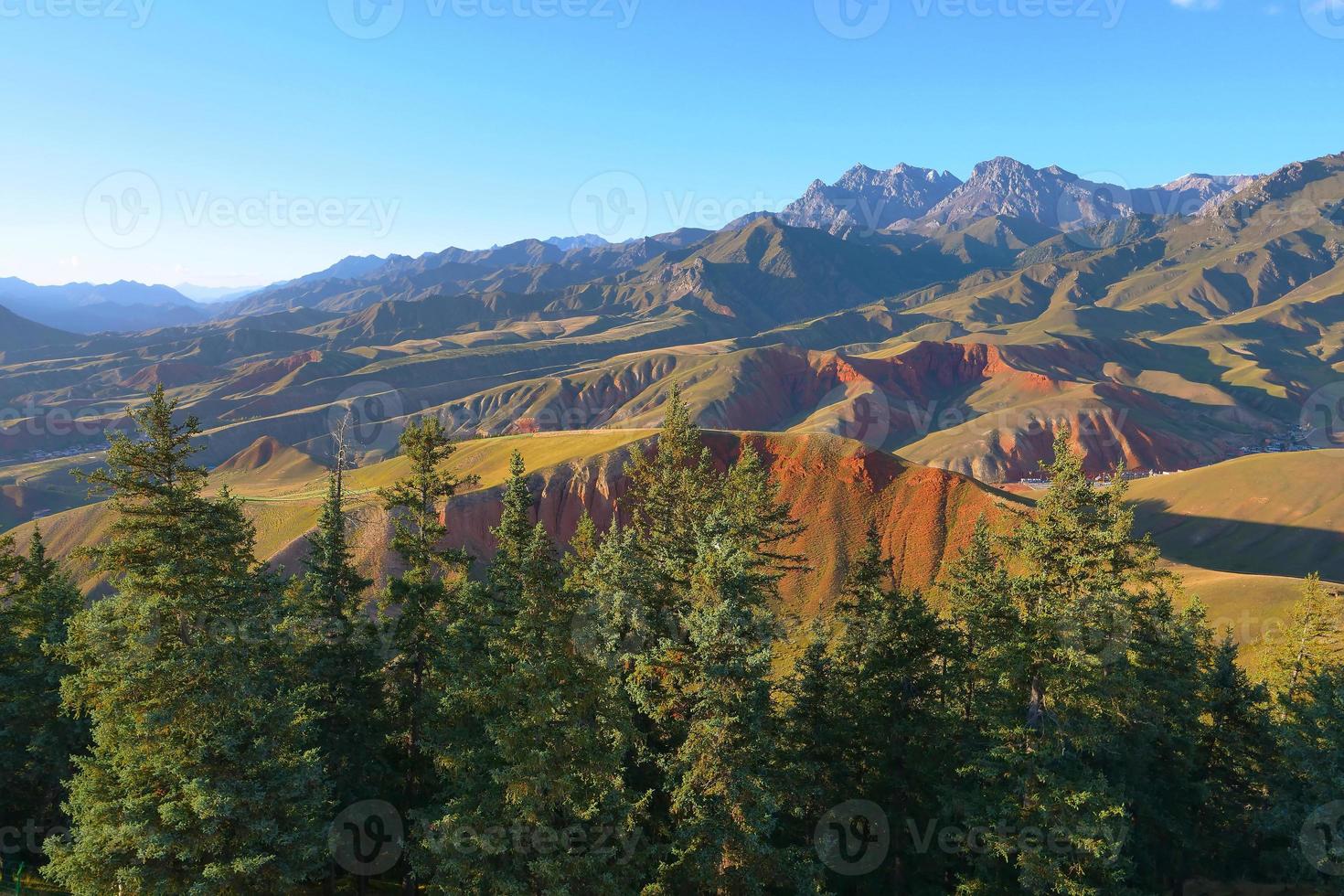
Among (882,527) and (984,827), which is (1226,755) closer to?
(984,827)

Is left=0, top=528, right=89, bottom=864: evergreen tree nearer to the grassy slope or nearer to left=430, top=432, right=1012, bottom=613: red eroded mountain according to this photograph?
left=430, top=432, right=1012, bottom=613: red eroded mountain

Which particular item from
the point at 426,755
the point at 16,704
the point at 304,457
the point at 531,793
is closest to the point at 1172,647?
the point at 531,793

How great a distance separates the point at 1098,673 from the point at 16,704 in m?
40.8

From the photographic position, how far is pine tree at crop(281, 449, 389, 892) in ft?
88.4

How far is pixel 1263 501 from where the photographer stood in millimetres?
109812

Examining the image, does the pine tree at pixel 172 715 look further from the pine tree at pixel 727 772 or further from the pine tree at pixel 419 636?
the pine tree at pixel 727 772

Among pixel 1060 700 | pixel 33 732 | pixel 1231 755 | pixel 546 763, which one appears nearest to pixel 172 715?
pixel 546 763

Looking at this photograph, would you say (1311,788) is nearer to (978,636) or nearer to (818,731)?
(978,636)

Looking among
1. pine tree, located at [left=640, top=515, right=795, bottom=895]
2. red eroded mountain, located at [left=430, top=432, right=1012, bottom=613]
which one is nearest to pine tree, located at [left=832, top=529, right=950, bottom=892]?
pine tree, located at [left=640, top=515, right=795, bottom=895]

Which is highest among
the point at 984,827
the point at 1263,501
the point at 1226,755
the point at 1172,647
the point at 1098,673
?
the point at 1098,673

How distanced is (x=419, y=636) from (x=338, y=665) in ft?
10.7

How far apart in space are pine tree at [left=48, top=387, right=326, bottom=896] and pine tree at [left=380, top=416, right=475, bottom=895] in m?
6.93

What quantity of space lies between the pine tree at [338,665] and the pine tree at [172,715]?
657cm

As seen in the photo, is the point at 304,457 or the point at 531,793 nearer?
the point at 531,793
